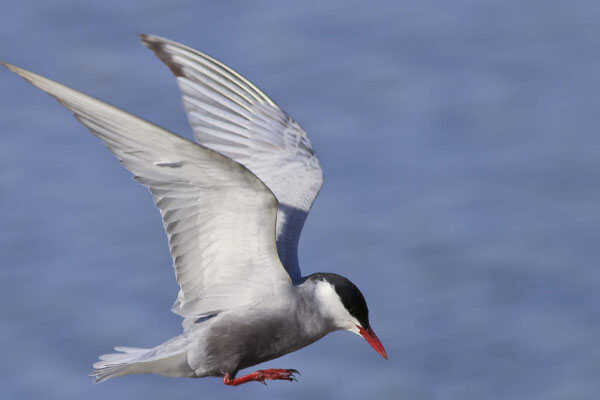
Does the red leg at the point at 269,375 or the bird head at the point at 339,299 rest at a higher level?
the bird head at the point at 339,299

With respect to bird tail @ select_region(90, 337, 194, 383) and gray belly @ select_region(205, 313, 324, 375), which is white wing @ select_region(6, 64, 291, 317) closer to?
gray belly @ select_region(205, 313, 324, 375)

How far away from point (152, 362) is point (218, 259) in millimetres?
856

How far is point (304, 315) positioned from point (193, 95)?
228 cm

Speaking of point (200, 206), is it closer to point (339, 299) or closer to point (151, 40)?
point (339, 299)

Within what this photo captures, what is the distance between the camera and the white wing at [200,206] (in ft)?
21.1

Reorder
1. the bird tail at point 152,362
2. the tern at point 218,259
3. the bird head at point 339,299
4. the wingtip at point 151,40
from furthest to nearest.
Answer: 1. the wingtip at point 151,40
2. the bird tail at point 152,362
3. the bird head at point 339,299
4. the tern at point 218,259

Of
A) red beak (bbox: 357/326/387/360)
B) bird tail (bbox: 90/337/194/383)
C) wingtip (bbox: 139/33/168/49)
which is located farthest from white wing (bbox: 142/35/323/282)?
bird tail (bbox: 90/337/194/383)

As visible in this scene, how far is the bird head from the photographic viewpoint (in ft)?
24.0

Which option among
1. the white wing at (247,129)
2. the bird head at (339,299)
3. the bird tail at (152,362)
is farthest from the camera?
the white wing at (247,129)

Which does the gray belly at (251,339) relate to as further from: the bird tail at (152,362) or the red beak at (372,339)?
the red beak at (372,339)

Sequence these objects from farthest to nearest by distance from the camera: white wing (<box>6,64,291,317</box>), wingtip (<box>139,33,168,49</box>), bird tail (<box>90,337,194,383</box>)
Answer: wingtip (<box>139,33,168,49</box>)
bird tail (<box>90,337,194,383</box>)
white wing (<box>6,64,291,317</box>)

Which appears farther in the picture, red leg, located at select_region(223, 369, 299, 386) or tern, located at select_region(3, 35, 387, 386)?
red leg, located at select_region(223, 369, 299, 386)

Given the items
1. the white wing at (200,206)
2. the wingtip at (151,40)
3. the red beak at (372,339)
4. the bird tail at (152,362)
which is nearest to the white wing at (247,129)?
the wingtip at (151,40)

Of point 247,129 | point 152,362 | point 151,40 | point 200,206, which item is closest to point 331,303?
point 200,206
